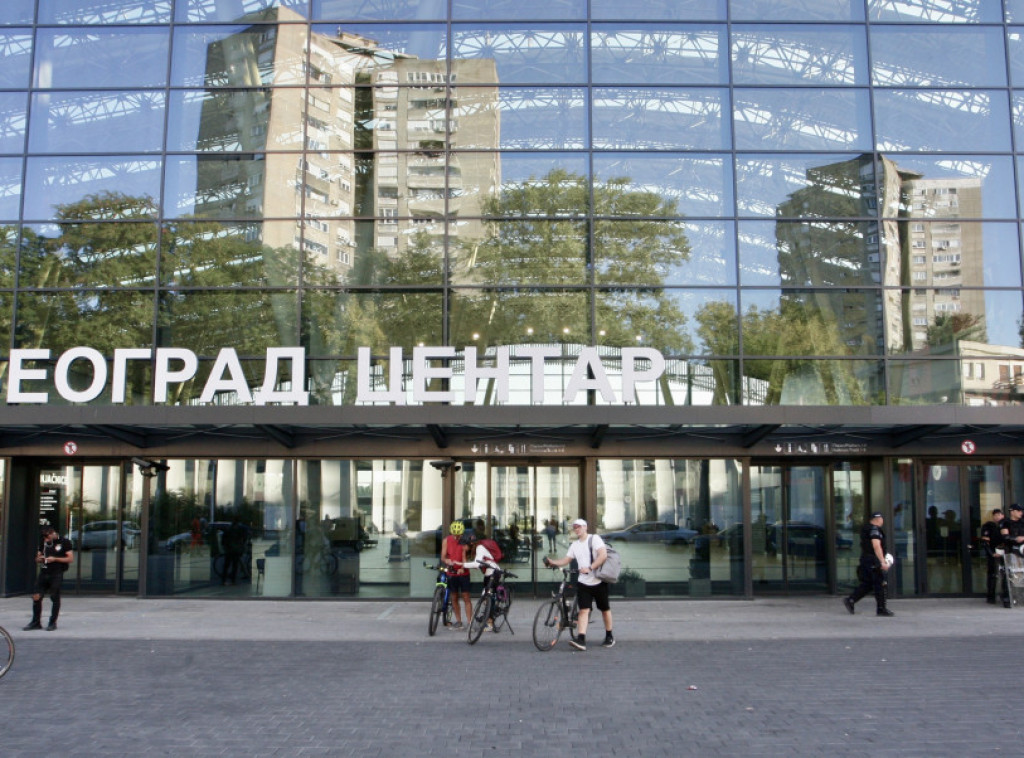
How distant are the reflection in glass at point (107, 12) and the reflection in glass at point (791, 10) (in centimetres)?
1226

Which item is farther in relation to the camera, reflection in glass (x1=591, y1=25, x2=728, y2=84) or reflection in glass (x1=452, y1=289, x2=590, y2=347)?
reflection in glass (x1=591, y1=25, x2=728, y2=84)

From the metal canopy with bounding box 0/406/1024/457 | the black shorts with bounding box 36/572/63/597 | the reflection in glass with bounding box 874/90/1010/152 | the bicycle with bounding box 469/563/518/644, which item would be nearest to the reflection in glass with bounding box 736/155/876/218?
the reflection in glass with bounding box 874/90/1010/152

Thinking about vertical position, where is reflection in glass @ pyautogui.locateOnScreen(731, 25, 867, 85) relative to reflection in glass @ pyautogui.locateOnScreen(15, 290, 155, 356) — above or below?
above

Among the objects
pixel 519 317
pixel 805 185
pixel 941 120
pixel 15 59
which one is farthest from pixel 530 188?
pixel 15 59

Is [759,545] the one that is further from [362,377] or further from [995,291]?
[362,377]

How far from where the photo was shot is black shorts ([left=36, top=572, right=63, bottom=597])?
14.7 m

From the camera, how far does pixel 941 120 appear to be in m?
20.3

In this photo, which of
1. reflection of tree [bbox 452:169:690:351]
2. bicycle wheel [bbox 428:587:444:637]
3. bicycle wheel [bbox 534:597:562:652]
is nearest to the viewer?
bicycle wheel [bbox 534:597:562:652]

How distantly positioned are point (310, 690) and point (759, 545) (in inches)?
454

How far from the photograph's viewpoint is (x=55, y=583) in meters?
14.8

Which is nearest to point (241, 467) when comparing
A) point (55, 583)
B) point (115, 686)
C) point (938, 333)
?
point (55, 583)

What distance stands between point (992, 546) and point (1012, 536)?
15.4 inches

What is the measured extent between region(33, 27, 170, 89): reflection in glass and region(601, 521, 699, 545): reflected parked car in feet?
44.1

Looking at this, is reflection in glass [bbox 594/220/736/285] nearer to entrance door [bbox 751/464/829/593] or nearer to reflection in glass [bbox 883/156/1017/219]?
reflection in glass [bbox 883/156/1017/219]
